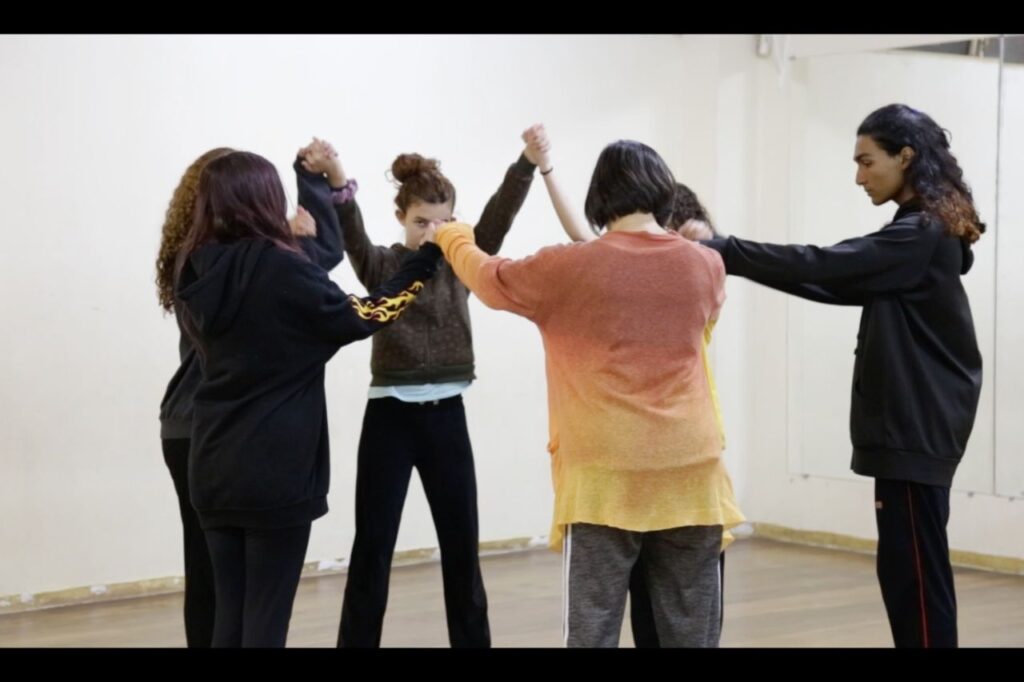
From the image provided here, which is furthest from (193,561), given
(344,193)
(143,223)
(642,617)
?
(143,223)

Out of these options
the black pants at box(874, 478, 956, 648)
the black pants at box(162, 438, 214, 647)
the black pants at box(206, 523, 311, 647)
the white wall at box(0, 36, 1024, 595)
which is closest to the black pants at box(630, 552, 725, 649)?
the black pants at box(874, 478, 956, 648)

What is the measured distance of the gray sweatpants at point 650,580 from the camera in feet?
9.09

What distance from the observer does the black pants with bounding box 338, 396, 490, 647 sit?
378cm

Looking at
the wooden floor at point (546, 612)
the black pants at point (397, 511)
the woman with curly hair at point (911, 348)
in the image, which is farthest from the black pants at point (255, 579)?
the wooden floor at point (546, 612)

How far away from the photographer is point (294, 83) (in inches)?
228

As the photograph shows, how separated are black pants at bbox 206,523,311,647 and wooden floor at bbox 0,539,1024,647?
1.61 metres

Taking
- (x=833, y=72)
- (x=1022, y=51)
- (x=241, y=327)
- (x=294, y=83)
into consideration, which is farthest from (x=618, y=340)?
(x=833, y=72)

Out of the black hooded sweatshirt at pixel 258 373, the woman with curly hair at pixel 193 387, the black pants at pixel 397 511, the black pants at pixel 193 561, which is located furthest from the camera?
the black pants at pixel 397 511

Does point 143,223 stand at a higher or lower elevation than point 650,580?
higher

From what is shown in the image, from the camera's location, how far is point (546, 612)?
5.10 meters

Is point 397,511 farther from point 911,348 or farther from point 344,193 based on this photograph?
point 911,348

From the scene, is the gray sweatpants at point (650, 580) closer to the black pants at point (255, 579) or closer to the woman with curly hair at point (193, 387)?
the black pants at point (255, 579)

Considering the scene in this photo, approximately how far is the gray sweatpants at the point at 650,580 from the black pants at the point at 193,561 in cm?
103

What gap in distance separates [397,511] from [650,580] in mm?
1127
